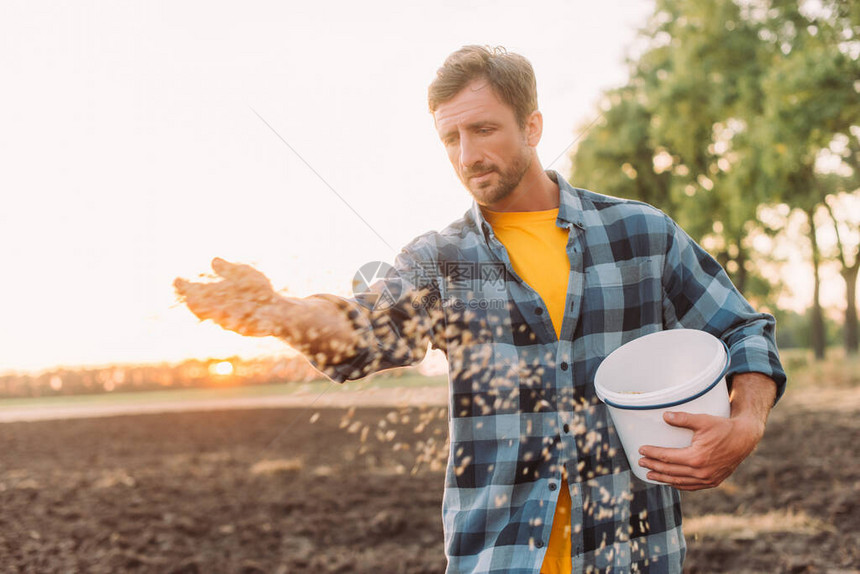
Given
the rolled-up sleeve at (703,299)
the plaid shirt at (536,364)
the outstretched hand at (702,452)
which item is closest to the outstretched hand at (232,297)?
the plaid shirt at (536,364)

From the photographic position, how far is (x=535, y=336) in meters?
2.24

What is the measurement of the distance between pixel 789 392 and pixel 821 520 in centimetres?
1131

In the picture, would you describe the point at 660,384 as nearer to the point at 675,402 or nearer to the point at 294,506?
the point at 675,402

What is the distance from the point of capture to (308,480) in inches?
313

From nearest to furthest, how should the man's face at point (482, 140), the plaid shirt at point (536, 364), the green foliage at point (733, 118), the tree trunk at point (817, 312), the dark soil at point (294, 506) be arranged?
the plaid shirt at point (536, 364)
the man's face at point (482, 140)
the dark soil at point (294, 506)
the green foliage at point (733, 118)
the tree trunk at point (817, 312)

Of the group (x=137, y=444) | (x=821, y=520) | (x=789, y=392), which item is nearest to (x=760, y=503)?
(x=821, y=520)

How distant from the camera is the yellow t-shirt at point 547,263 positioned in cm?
214

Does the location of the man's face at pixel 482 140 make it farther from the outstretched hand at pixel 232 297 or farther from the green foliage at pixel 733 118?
the green foliage at pixel 733 118

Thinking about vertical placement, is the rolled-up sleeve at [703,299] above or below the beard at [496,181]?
below

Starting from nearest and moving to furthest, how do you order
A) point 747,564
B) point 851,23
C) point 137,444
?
point 747,564, point 851,23, point 137,444

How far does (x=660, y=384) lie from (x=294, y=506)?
5.14 m

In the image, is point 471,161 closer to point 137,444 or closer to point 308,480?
point 308,480

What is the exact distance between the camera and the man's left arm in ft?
6.65

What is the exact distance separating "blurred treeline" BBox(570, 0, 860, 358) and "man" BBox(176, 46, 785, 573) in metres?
8.70
